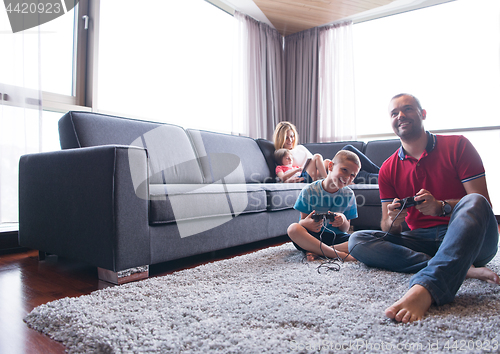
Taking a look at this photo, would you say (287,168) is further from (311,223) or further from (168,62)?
(168,62)

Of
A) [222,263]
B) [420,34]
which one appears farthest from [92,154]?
[420,34]

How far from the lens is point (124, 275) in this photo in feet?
4.61

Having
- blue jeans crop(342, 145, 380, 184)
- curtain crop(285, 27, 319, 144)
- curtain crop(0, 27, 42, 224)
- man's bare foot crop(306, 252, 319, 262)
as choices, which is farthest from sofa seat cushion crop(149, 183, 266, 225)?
curtain crop(285, 27, 319, 144)

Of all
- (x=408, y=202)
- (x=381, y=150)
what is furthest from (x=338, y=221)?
(x=381, y=150)

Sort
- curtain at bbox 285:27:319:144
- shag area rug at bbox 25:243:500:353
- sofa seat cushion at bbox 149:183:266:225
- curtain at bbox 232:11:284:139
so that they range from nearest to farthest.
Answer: shag area rug at bbox 25:243:500:353
sofa seat cushion at bbox 149:183:266:225
curtain at bbox 232:11:284:139
curtain at bbox 285:27:319:144

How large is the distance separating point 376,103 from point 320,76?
82cm

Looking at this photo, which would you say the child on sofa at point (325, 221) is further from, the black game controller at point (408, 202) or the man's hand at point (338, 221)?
the black game controller at point (408, 202)

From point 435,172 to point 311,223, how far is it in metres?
0.61

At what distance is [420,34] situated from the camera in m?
4.03

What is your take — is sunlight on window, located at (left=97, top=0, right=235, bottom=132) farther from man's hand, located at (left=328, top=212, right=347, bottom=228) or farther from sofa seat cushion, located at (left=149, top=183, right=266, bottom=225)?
man's hand, located at (left=328, top=212, right=347, bottom=228)

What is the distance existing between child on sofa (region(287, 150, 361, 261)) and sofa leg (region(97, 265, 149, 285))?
0.75 metres

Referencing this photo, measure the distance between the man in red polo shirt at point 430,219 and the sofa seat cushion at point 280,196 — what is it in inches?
30.5

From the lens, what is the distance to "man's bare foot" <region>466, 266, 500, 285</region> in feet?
3.98

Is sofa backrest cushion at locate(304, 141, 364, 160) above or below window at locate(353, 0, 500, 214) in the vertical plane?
below
